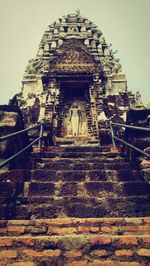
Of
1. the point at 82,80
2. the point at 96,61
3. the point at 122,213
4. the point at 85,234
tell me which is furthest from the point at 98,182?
the point at 96,61

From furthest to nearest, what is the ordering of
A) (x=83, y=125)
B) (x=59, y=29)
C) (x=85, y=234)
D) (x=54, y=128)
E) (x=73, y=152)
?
(x=59, y=29) → (x=83, y=125) → (x=54, y=128) → (x=73, y=152) → (x=85, y=234)

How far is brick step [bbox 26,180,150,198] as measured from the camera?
12.0 feet

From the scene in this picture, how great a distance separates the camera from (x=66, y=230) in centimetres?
289

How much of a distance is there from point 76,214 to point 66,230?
14.2 inches

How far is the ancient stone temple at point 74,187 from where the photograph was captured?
2568 mm

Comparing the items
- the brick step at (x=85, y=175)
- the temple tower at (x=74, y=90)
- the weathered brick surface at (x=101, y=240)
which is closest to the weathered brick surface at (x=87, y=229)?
the weathered brick surface at (x=101, y=240)

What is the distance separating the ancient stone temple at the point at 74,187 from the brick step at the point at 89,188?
0.6 inches

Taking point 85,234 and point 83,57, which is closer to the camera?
point 85,234

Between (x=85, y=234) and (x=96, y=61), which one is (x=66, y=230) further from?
(x=96, y=61)

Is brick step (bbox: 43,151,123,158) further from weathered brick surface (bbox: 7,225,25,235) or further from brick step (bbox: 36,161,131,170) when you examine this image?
weathered brick surface (bbox: 7,225,25,235)

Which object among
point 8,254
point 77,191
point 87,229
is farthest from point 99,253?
point 77,191

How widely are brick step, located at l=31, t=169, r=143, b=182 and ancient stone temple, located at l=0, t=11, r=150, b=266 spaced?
16 millimetres

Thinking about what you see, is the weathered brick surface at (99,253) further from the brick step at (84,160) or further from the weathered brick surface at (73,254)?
the brick step at (84,160)

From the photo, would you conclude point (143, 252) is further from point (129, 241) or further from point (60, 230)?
point (60, 230)
